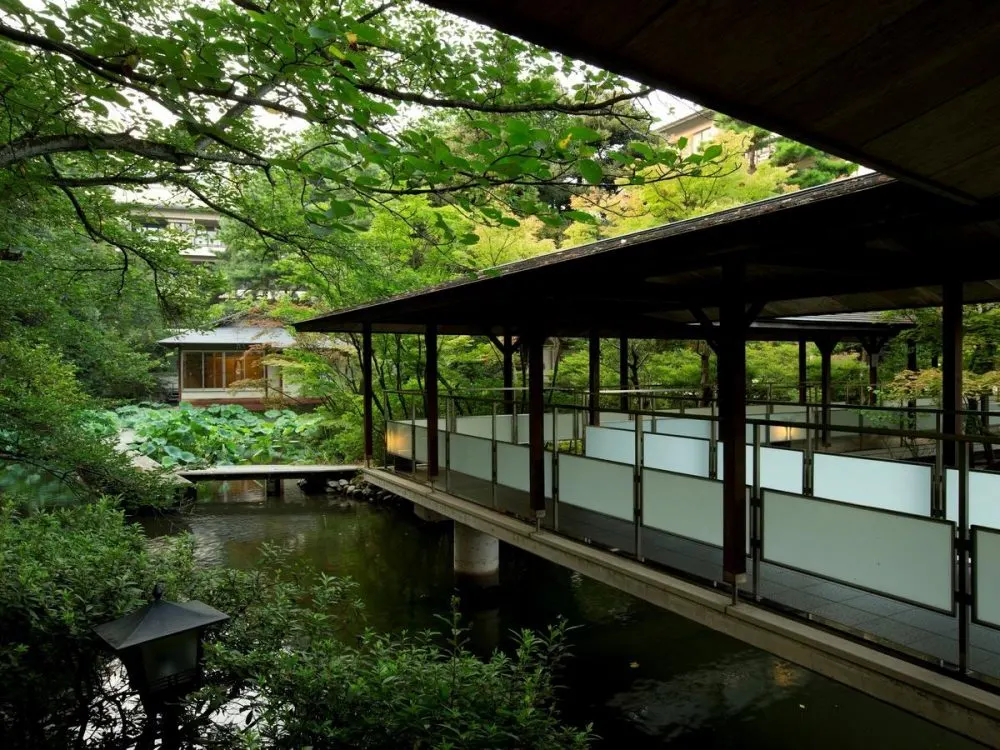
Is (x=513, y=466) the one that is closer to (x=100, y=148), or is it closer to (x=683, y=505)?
(x=683, y=505)

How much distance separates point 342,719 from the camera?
267cm

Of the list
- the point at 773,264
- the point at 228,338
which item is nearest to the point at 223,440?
the point at 228,338

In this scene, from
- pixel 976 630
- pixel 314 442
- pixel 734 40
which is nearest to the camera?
pixel 734 40

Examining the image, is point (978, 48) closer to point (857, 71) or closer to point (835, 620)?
point (857, 71)

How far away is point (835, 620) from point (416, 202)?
839cm

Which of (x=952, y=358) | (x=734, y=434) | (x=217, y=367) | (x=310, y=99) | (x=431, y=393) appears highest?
(x=310, y=99)

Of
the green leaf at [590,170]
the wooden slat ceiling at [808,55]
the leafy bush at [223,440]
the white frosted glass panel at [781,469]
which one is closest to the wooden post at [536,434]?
the white frosted glass panel at [781,469]

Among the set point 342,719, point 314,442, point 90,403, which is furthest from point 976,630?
point 314,442

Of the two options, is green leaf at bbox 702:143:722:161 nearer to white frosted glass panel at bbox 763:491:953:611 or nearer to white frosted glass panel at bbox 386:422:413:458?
white frosted glass panel at bbox 763:491:953:611

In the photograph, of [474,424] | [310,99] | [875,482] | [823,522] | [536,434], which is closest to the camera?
[310,99]

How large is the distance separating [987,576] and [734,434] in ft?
4.93

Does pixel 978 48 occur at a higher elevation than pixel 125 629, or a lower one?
higher

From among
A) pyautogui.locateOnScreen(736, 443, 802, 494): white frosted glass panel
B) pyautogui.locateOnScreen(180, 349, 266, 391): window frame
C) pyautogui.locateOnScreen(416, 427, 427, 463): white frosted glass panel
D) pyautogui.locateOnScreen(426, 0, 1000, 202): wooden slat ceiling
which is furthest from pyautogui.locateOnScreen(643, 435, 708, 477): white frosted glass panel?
pyautogui.locateOnScreen(180, 349, 266, 391): window frame

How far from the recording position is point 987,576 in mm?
3305
